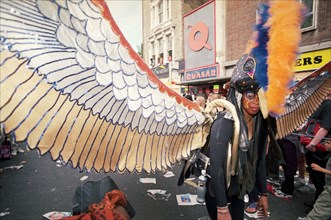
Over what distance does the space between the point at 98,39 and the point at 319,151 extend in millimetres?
3158

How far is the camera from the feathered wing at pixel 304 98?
204cm

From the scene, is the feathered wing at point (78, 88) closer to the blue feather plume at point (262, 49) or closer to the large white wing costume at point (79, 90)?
the large white wing costume at point (79, 90)

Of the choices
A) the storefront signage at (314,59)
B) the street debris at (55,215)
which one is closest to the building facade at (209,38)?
the storefront signage at (314,59)

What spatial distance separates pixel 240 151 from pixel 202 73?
36.9 ft

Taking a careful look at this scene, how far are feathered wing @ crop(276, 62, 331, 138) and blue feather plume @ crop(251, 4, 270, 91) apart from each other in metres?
0.93

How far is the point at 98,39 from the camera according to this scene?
835mm

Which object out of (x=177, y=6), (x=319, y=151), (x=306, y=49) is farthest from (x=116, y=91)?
(x=177, y=6)

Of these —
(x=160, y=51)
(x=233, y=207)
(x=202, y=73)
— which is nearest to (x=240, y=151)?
(x=233, y=207)

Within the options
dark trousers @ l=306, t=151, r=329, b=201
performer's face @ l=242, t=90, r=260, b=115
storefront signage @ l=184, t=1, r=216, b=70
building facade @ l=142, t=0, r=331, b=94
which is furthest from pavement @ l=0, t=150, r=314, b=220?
storefront signage @ l=184, t=1, r=216, b=70

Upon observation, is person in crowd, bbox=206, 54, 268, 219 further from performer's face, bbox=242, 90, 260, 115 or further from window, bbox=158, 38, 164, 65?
window, bbox=158, 38, 164, 65

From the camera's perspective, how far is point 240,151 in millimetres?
1377

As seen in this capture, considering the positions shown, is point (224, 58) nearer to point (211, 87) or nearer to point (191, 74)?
point (211, 87)

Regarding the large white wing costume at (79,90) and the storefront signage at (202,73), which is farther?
the storefront signage at (202,73)

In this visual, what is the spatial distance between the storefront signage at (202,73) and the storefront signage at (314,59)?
446 cm
